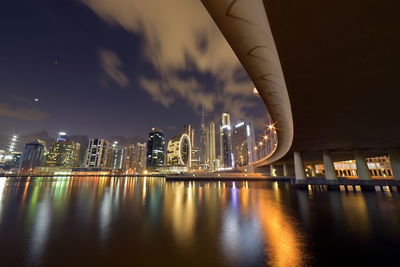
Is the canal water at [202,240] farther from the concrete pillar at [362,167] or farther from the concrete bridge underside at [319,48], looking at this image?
the concrete pillar at [362,167]

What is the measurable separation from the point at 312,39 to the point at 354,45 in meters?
2.09

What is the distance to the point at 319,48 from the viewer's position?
7.91 m

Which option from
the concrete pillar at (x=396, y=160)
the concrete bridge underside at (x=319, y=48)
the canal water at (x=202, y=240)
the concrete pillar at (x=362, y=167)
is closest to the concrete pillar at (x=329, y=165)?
the concrete pillar at (x=362, y=167)

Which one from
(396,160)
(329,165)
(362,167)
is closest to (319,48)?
(329,165)

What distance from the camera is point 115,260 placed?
780cm

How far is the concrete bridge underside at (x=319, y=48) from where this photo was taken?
20.3 ft

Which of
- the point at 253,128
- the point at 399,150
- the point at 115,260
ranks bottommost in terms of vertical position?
the point at 115,260

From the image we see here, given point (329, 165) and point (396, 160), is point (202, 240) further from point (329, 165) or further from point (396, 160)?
point (396, 160)

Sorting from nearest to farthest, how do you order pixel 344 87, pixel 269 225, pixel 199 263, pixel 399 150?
pixel 199 263 < pixel 344 87 < pixel 269 225 < pixel 399 150

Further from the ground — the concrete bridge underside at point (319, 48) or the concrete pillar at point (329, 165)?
the concrete bridge underside at point (319, 48)

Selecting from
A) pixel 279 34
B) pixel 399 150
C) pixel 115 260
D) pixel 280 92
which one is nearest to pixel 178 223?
pixel 115 260

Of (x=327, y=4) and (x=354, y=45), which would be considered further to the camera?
(x=354, y=45)

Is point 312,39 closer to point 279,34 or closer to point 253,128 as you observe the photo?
point 279,34

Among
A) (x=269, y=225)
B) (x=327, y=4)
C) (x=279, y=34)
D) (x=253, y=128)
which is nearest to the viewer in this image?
(x=327, y=4)
